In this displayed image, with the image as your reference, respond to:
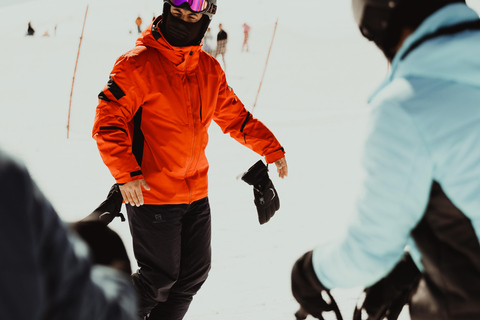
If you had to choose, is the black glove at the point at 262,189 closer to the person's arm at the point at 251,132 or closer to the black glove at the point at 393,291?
the person's arm at the point at 251,132

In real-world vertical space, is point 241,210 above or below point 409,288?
below

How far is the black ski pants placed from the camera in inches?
110

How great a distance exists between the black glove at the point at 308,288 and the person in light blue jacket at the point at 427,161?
6.2 inches

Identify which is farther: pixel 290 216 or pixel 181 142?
pixel 290 216

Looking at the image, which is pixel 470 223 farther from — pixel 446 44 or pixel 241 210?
pixel 241 210

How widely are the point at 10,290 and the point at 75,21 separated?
29630mm

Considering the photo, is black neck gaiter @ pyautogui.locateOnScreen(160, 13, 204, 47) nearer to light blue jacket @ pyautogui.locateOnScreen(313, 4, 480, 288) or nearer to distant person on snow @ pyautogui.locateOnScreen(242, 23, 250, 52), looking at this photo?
light blue jacket @ pyautogui.locateOnScreen(313, 4, 480, 288)

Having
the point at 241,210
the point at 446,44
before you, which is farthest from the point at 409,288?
the point at 241,210

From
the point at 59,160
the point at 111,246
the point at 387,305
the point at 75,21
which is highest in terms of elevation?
the point at 111,246

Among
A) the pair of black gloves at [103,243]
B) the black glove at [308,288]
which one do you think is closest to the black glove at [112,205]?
the black glove at [308,288]

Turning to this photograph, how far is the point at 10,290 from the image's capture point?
632mm

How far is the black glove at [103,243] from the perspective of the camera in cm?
90

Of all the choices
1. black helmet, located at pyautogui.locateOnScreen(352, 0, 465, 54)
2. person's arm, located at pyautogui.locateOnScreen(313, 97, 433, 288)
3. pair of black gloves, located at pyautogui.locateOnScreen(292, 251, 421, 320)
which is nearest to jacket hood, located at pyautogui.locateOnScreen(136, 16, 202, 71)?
black helmet, located at pyautogui.locateOnScreen(352, 0, 465, 54)

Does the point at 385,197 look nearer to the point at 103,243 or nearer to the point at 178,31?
the point at 103,243
